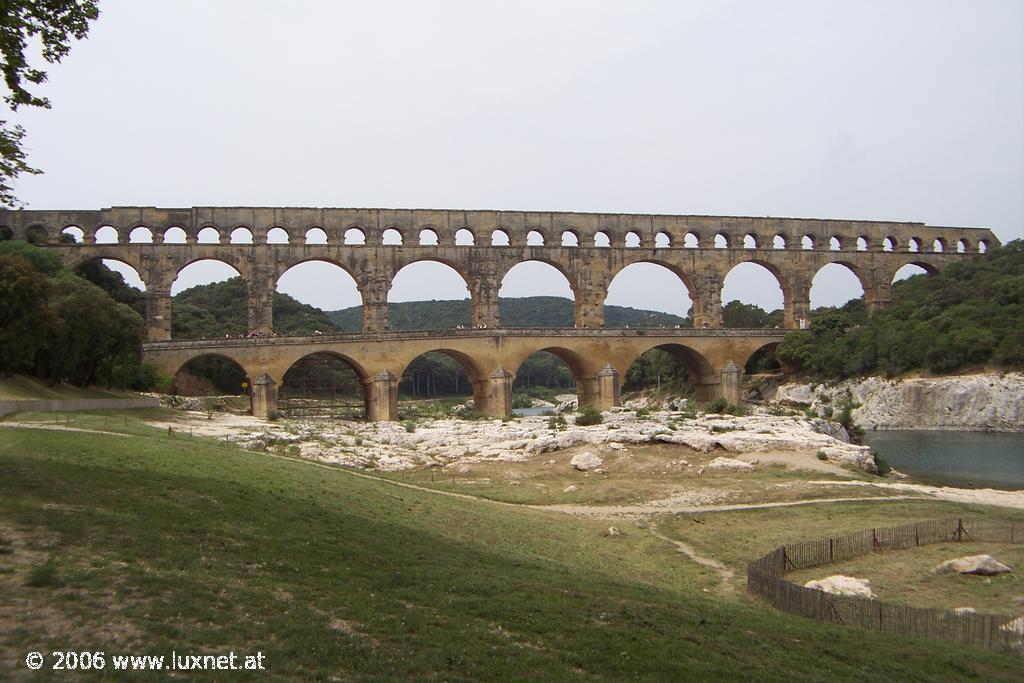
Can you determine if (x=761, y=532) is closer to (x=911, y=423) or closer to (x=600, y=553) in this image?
(x=600, y=553)

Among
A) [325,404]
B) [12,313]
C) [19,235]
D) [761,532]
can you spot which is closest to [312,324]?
[325,404]

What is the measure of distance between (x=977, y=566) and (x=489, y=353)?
113 ft

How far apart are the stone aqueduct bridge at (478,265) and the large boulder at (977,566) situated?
32639mm

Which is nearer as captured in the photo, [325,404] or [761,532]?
[761,532]

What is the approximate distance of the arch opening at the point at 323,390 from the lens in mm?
46281

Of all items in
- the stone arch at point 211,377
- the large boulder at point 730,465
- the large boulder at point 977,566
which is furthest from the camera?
the stone arch at point 211,377

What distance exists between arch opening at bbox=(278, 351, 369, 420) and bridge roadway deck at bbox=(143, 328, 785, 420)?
4.44ft

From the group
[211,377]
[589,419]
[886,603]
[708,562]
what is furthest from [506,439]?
[211,377]

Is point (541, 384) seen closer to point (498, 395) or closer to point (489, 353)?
point (489, 353)

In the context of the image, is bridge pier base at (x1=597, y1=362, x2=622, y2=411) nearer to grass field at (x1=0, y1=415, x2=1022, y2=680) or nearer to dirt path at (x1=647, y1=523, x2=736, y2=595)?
dirt path at (x1=647, y1=523, x2=736, y2=595)

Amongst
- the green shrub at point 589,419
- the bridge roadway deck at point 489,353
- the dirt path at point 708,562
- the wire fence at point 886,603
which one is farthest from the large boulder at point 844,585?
the bridge roadway deck at point 489,353

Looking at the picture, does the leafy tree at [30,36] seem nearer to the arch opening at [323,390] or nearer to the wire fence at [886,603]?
the wire fence at [886,603]

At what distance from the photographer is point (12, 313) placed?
84.1ft

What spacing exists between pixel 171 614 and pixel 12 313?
22715 millimetres
